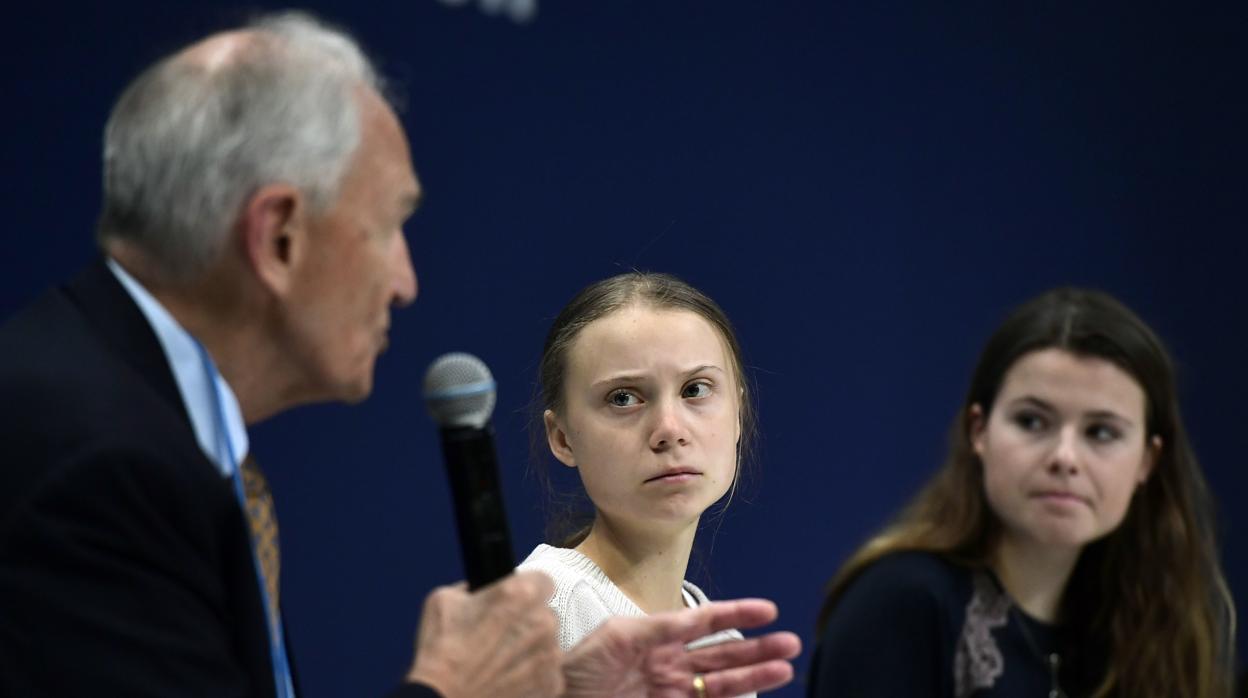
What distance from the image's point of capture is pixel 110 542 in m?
1.37

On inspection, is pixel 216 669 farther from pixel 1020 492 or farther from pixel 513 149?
pixel 513 149

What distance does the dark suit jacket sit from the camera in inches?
53.5

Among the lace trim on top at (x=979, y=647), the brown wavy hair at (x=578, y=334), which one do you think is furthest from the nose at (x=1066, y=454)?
the brown wavy hair at (x=578, y=334)

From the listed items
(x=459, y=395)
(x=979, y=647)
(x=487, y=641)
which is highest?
(x=459, y=395)

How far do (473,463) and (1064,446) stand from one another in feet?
3.34

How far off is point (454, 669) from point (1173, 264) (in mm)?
3713

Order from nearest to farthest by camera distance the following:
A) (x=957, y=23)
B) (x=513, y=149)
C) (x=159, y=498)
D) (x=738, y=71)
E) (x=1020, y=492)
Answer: (x=159, y=498), (x=1020, y=492), (x=513, y=149), (x=738, y=71), (x=957, y=23)

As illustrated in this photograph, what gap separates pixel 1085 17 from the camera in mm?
4582

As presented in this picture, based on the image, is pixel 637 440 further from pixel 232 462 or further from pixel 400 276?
pixel 232 462

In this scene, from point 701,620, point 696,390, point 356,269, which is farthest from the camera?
point 696,390

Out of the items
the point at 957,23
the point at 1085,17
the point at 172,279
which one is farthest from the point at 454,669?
the point at 1085,17

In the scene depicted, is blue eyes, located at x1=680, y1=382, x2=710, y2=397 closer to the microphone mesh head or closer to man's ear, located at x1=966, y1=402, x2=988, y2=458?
man's ear, located at x1=966, y1=402, x2=988, y2=458

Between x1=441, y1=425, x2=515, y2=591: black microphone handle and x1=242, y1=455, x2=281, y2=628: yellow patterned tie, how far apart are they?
0.28 metres

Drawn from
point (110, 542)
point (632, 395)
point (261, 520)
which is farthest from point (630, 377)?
point (110, 542)
